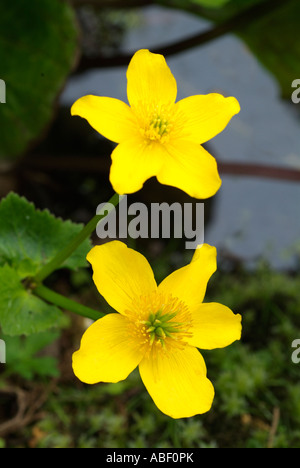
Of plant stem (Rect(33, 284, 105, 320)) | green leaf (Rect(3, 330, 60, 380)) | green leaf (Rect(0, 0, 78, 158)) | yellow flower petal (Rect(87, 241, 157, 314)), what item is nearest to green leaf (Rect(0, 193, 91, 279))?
plant stem (Rect(33, 284, 105, 320))

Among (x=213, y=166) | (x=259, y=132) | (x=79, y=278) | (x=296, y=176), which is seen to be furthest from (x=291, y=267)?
(x=213, y=166)

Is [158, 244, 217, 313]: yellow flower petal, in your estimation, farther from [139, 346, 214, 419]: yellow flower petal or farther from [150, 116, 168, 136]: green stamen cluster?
[150, 116, 168, 136]: green stamen cluster

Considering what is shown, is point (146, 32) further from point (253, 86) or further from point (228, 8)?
point (228, 8)

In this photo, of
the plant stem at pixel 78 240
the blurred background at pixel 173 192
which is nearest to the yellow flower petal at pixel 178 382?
the plant stem at pixel 78 240

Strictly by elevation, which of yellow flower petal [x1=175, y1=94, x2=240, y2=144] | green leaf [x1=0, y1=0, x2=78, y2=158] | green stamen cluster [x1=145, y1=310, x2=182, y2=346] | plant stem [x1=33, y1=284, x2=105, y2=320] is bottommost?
green stamen cluster [x1=145, y1=310, x2=182, y2=346]

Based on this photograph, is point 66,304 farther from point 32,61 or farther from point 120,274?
point 32,61

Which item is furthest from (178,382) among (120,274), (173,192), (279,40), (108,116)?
(279,40)

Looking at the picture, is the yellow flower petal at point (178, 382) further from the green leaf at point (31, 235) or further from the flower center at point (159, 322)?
the green leaf at point (31, 235)

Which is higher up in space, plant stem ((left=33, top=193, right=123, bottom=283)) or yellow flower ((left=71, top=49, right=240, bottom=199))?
yellow flower ((left=71, top=49, right=240, bottom=199))

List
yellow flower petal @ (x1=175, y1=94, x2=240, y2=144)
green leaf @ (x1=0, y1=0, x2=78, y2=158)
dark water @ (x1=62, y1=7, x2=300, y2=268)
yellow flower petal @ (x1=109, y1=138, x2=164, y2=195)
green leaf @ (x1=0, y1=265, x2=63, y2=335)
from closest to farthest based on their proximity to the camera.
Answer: yellow flower petal @ (x1=109, y1=138, x2=164, y2=195)
yellow flower petal @ (x1=175, y1=94, x2=240, y2=144)
green leaf @ (x1=0, y1=265, x2=63, y2=335)
green leaf @ (x1=0, y1=0, x2=78, y2=158)
dark water @ (x1=62, y1=7, x2=300, y2=268)
